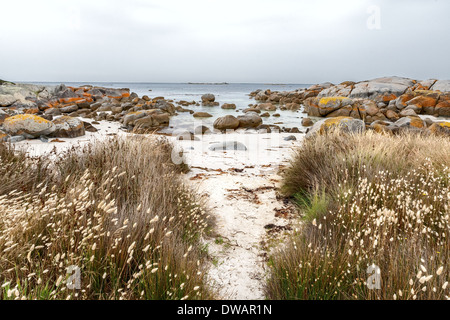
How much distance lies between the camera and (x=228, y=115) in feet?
53.5

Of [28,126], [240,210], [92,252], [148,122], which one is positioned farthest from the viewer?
[148,122]

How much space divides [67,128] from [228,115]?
896 centimetres

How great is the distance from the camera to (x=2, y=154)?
4.32 metres

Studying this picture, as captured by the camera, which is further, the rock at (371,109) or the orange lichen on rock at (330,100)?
the orange lichen on rock at (330,100)

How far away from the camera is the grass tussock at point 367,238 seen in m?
1.88

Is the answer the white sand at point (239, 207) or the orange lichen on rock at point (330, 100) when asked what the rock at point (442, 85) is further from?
the white sand at point (239, 207)

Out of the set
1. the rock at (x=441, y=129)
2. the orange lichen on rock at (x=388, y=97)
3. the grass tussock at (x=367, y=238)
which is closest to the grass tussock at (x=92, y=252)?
the grass tussock at (x=367, y=238)

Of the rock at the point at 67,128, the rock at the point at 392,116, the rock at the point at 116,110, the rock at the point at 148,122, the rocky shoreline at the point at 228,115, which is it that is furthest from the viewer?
the rock at the point at 116,110

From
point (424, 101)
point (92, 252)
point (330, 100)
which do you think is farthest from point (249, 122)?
point (424, 101)

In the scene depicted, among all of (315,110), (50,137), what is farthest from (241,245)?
(315,110)

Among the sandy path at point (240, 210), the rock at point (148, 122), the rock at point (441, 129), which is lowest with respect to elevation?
the sandy path at point (240, 210)

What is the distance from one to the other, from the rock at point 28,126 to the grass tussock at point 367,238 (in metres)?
9.42

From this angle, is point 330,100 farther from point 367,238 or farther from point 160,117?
point 367,238
